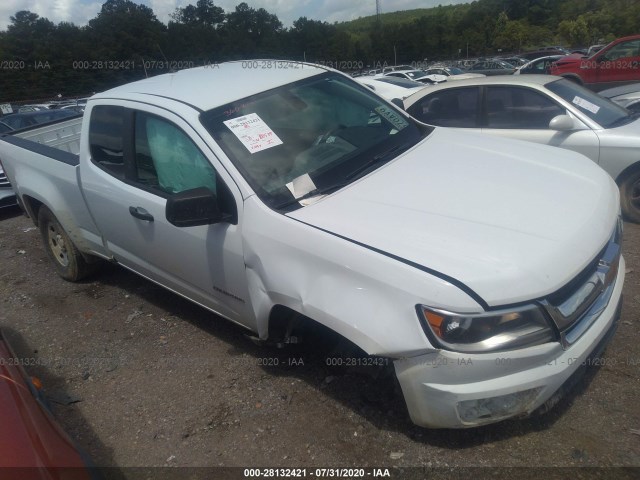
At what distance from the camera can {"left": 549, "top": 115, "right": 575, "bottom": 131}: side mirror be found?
4934 mm

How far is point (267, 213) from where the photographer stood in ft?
8.65

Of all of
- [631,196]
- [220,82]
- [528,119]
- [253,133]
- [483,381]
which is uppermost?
[220,82]

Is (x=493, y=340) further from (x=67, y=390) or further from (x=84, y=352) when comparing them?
(x=84, y=352)

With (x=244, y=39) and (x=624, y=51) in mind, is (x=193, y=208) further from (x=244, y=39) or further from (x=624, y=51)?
(x=244, y=39)

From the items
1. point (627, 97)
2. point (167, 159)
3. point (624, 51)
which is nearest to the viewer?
point (167, 159)

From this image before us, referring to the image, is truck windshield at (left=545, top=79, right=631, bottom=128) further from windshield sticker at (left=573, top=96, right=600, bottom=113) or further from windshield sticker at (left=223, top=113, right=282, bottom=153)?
windshield sticker at (left=223, top=113, right=282, bottom=153)

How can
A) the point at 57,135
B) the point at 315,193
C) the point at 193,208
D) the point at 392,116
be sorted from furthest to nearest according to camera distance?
the point at 57,135 → the point at 392,116 → the point at 315,193 → the point at 193,208

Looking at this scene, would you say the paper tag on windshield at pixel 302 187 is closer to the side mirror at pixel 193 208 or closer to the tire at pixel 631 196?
the side mirror at pixel 193 208

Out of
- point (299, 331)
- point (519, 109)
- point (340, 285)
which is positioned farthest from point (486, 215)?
point (519, 109)

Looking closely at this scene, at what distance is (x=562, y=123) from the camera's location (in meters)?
4.94

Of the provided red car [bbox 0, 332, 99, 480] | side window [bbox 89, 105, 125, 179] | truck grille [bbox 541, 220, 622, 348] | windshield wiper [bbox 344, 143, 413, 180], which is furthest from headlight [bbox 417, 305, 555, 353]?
side window [bbox 89, 105, 125, 179]

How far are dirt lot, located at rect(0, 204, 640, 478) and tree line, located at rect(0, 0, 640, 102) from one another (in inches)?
1318

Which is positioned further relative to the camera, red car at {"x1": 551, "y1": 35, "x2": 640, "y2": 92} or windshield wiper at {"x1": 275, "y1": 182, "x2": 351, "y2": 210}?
red car at {"x1": 551, "y1": 35, "x2": 640, "y2": 92}

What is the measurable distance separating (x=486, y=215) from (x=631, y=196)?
3.33 m
